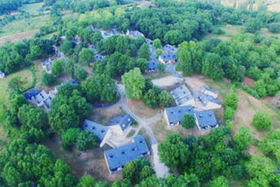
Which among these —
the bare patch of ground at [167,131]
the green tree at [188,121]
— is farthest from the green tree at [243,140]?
the green tree at [188,121]

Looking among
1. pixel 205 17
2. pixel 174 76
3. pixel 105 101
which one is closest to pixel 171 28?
pixel 205 17

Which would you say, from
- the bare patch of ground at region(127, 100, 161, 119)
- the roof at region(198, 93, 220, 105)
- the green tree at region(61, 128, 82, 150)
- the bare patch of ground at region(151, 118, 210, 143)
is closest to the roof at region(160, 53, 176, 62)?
the roof at region(198, 93, 220, 105)

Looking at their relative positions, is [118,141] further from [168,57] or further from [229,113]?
[168,57]

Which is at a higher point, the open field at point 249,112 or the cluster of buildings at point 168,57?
the cluster of buildings at point 168,57

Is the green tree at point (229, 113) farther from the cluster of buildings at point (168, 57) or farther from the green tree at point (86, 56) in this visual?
the green tree at point (86, 56)

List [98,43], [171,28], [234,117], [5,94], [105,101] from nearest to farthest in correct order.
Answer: [234,117]
[105,101]
[5,94]
[98,43]
[171,28]

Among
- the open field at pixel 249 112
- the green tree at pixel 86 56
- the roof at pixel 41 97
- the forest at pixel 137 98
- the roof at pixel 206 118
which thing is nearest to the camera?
the forest at pixel 137 98

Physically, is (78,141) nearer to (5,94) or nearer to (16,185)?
(16,185)

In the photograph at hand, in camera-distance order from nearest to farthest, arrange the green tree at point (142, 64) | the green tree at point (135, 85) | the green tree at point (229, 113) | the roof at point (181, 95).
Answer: the green tree at point (229, 113) < the green tree at point (135, 85) < the roof at point (181, 95) < the green tree at point (142, 64)
